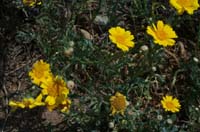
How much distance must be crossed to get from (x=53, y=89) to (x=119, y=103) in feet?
1.06

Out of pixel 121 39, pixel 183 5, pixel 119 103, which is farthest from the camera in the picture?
pixel 183 5

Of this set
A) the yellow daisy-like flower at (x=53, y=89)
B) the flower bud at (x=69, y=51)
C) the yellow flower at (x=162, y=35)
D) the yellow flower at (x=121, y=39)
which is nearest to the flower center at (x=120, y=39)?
the yellow flower at (x=121, y=39)

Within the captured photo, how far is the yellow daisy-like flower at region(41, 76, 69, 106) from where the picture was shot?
2.48 metres

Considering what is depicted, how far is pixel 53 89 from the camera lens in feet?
8.16

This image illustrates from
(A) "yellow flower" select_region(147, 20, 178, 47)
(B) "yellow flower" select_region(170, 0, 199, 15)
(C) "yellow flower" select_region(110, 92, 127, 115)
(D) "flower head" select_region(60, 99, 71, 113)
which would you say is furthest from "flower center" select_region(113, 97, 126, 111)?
(B) "yellow flower" select_region(170, 0, 199, 15)

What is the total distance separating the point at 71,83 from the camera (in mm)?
2621

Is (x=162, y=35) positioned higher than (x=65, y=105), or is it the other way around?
(x=162, y=35)

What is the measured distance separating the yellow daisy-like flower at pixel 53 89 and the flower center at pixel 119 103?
0.24m

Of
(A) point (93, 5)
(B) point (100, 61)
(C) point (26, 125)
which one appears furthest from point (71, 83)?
(A) point (93, 5)

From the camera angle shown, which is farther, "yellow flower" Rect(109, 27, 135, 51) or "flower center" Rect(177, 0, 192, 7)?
"flower center" Rect(177, 0, 192, 7)

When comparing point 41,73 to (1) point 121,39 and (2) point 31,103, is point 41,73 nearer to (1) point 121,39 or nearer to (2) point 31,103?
(2) point 31,103

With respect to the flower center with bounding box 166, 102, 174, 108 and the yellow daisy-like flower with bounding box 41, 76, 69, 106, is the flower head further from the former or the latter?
the flower center with bounding box 166, 102, 174, 108

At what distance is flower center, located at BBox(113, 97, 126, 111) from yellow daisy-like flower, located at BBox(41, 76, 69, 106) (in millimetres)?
240

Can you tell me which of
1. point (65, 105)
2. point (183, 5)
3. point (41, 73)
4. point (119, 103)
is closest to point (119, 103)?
point (119, 103)
